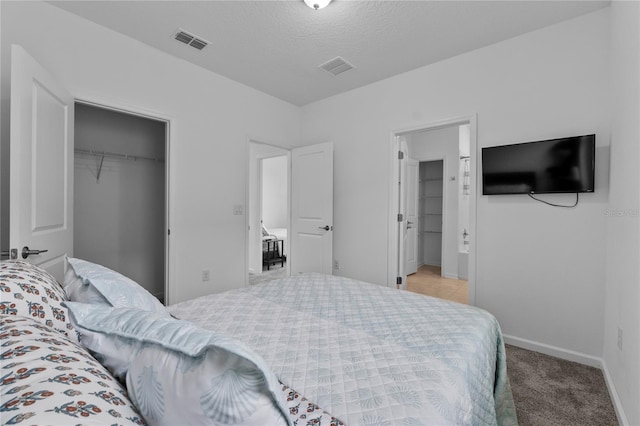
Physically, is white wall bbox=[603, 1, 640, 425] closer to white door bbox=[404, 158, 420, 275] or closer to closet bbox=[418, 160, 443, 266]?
white door bbox=[404, 158, 420, 275]

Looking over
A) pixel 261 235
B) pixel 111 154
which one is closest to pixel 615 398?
pixel 261 235

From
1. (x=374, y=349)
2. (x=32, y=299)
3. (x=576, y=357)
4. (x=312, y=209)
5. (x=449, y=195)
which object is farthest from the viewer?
(x=449, y=195)

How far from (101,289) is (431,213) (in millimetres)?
6218

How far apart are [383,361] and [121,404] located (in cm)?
86

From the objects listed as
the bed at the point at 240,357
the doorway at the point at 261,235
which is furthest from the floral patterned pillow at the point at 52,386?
the doorway at the point at 261,235

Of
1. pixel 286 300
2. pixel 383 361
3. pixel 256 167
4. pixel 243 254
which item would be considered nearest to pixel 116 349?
pixel 383 361

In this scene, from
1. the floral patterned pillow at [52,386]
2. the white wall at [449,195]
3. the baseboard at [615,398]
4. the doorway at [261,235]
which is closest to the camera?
the floral patterned pillow at [52,386]

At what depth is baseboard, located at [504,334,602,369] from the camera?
232cm

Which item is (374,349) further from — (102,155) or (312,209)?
(102,155)

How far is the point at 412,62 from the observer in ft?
10.4

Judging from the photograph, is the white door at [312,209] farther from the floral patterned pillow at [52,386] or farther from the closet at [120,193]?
the floral patterned pillow at [52,386]

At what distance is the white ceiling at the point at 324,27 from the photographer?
230 cm

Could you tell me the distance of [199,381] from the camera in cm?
54

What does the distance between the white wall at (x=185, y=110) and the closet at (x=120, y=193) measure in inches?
19.6
